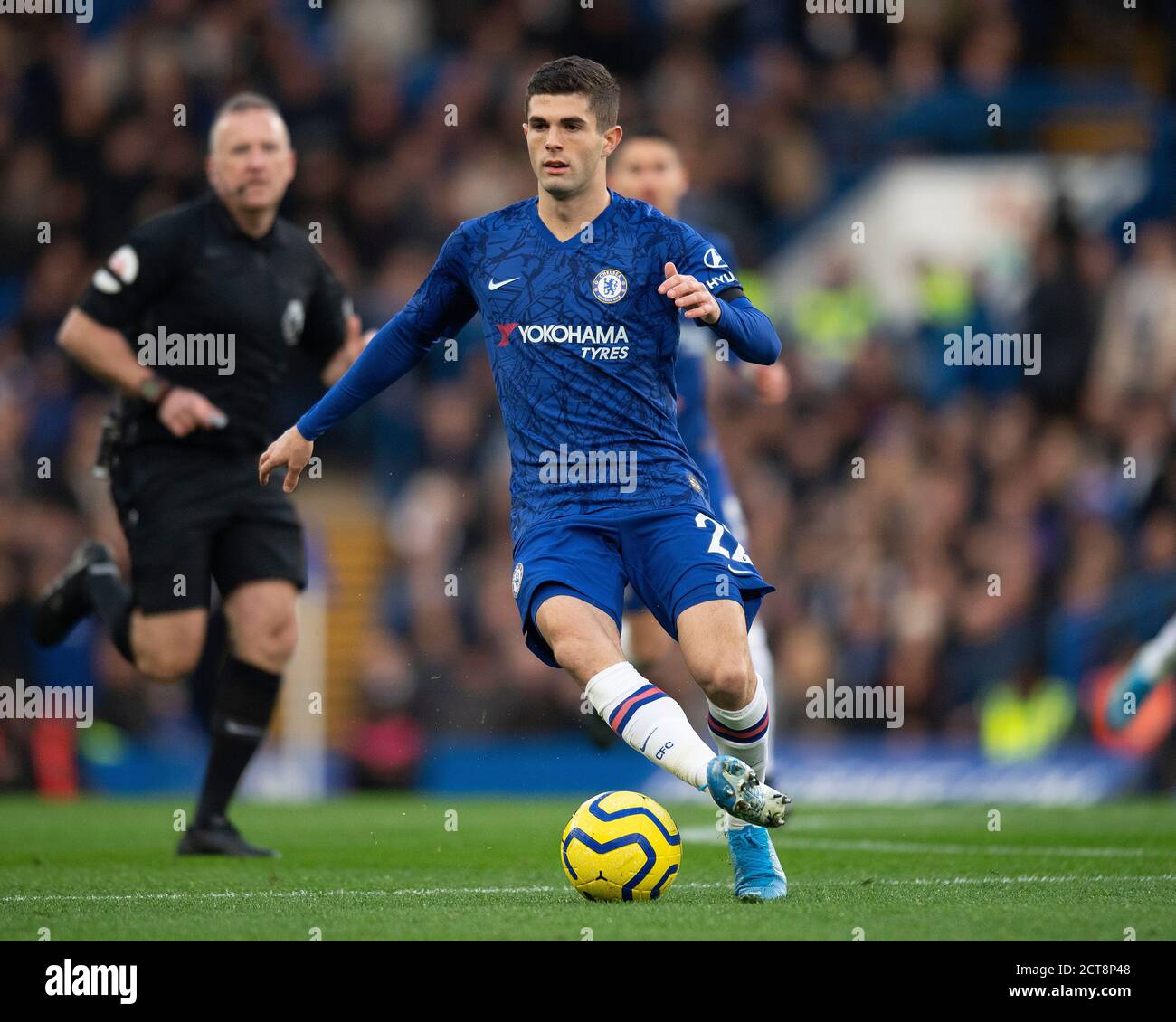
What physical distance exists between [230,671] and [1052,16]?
1415 centimetres

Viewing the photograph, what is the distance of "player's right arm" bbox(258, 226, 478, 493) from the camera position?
641cm

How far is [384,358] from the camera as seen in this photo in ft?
21.2

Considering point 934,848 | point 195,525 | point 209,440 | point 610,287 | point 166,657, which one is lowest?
point 934,848

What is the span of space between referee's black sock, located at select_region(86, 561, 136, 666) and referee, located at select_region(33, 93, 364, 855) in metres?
0.02

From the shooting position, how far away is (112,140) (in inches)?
665

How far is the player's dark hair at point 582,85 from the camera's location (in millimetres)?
6121

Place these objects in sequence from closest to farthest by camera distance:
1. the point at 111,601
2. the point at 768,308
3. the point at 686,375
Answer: the point at 111,601 → the point at 686,375 → the point at 768,308

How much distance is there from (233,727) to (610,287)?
10.2 ft

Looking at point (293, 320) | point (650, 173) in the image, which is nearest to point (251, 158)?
point (293, 320)

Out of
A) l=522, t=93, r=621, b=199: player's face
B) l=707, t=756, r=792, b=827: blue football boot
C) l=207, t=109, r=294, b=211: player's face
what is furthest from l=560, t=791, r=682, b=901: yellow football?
l=207, t=109, r=294, b=211: player's face

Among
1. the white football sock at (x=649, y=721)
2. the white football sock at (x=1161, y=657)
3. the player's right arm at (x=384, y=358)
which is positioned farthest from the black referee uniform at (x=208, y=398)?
the white football sock at (x=1161, y=657)

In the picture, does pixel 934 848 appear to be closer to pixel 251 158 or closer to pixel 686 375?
pixel 686 375

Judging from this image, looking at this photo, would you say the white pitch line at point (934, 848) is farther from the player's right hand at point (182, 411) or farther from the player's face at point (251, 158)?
the player's face at point (251, 158)

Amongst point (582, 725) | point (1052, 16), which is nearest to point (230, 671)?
point (582, 725)
